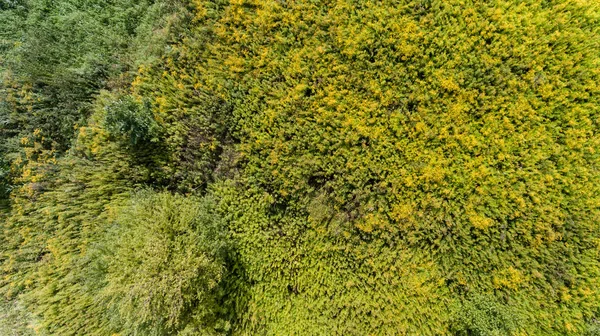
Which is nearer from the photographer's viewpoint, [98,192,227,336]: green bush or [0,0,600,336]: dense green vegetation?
[0,0,600,336]: dense green vegetation

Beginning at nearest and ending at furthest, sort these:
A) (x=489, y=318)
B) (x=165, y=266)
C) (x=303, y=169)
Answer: (x=489, y=318)
(x=165, y=266)
(x=303, y=169)

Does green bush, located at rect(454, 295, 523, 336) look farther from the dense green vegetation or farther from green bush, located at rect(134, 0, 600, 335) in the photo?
green bush, located at rect(134, 0, 600, 335)

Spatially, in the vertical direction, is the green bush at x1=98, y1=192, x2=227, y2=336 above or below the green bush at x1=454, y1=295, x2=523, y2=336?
below

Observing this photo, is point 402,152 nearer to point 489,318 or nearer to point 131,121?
point 489,318

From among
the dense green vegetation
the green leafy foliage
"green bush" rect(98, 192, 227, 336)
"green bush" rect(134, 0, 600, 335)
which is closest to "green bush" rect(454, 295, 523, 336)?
the dense green vegetation

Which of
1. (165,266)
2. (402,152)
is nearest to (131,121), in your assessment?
(165,266)

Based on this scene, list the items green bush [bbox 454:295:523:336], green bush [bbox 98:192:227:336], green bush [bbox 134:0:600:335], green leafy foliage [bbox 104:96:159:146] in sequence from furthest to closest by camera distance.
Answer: green leafy foliage [bbox 104:96:159:146]
green bush [bbox 98:192:227:336]
green bush [bbox 454:295:523:336]
green bush [bbox 134:0:600:335]

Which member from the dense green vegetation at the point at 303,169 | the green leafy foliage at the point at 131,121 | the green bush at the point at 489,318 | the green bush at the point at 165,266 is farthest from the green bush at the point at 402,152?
the green bush at the point at 165,266
